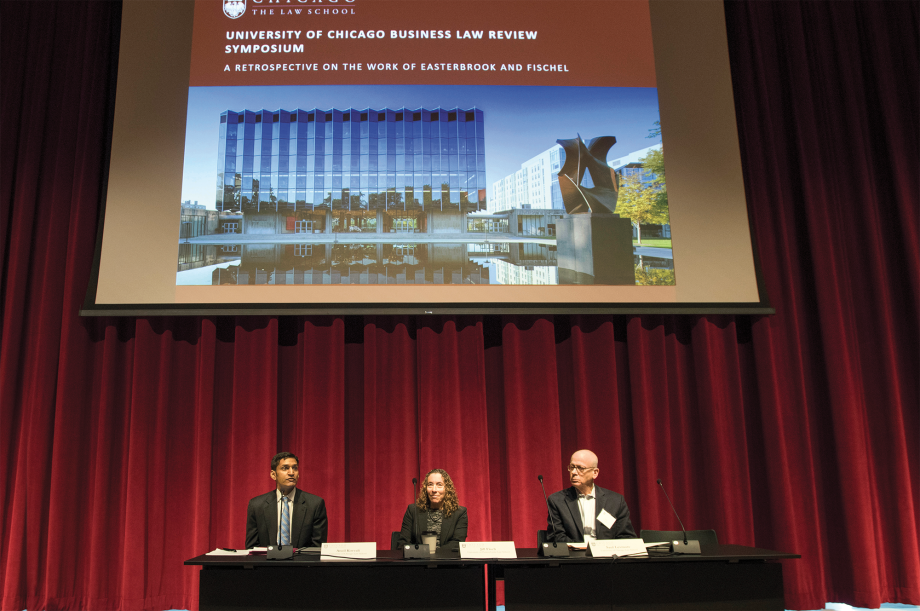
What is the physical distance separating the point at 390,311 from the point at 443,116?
1329mm

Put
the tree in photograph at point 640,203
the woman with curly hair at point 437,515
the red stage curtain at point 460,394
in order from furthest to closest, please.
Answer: the tree in photograph at point 640,203, the red stage curtain at point 460,394, the woman with curly hair at point 437,515

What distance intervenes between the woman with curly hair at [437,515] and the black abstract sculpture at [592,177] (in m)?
1.95

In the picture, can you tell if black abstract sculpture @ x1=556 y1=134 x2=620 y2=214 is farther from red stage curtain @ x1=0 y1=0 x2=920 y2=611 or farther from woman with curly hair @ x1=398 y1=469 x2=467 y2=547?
woman with curly hair @ x1=398 y1=469 x2=467 y2=547

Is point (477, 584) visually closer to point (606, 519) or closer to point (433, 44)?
point (606, 519)

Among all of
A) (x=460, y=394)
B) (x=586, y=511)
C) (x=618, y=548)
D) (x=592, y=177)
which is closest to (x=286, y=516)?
(x=460, y=394)

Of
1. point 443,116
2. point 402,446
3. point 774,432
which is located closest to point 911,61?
point 774,432

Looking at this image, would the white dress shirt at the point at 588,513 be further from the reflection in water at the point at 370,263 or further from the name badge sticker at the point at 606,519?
the reflection in water at the point at 370,263

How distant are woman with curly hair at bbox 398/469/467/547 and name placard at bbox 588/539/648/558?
88 cm

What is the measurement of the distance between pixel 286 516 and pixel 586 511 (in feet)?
4.96

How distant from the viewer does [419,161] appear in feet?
14.2

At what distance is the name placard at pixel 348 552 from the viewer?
8.50 feet

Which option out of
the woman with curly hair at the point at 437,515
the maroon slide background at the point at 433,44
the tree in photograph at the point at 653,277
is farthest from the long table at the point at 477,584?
the maroon slide background at the point at 433,44

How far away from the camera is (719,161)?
4484 mm

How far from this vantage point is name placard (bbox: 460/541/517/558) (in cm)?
259
